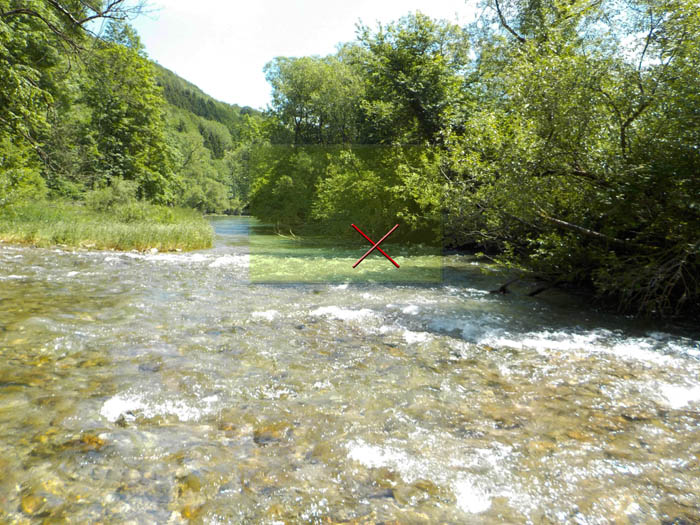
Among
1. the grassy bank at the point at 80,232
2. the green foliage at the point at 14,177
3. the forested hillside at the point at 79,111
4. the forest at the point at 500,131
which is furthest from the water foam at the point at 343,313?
the green foliage at the point at 14,177

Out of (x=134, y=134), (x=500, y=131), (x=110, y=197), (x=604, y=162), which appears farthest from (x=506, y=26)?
(x=134, y=134)

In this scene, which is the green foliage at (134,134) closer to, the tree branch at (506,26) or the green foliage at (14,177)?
the green foliage at (14,177)

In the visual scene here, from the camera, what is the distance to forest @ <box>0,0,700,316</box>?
8117 millimetres

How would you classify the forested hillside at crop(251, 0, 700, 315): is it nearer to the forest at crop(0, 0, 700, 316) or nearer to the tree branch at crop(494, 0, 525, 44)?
the forest at crop(0, 0, 700, 316)

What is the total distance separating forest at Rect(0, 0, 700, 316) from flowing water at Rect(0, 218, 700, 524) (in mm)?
2137

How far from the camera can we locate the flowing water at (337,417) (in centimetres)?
307

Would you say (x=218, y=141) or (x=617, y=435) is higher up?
(x=218, y=141)

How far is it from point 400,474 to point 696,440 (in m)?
2.96

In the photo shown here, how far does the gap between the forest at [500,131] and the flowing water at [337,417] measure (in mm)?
2137

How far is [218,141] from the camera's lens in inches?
5527

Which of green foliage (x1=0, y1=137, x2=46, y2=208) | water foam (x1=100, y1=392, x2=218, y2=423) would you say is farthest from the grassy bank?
water foam (x1=100, y1=392, x2=218, y2=423)

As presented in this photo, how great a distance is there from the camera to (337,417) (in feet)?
14.3

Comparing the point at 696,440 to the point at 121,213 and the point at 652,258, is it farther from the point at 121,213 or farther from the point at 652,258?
the point at 121,213

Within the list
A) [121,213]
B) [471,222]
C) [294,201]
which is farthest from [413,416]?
[294,201]
